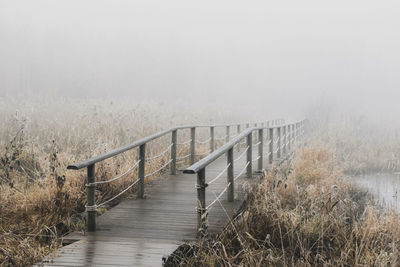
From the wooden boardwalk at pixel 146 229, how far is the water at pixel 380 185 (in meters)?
4.23

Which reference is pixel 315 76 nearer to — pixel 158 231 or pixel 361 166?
pixel 361 166

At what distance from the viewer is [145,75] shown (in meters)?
47.7

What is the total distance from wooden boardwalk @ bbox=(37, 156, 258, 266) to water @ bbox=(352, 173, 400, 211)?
13.9 ft

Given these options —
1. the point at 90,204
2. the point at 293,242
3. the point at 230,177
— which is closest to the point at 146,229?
the point at 90,204

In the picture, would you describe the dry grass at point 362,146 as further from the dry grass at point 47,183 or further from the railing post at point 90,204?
the railing post at point 90,204

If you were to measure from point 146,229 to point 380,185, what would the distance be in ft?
29.3

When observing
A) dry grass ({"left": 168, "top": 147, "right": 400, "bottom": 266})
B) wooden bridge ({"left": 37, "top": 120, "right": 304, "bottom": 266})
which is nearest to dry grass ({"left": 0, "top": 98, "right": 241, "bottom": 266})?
wooden bridge ({"left": 37, "top": 120, "right": 304, "bottom": 266})

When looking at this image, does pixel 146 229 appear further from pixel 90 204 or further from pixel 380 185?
pixel 380 185

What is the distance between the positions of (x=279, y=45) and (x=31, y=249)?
200 ft

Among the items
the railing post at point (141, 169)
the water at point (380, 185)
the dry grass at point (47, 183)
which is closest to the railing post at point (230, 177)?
the railing post at point (141, 169)

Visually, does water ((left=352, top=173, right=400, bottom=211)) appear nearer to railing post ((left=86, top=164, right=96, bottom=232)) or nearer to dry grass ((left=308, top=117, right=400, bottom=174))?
dry grass ((left=308, top=117, right=400, bottom=174))

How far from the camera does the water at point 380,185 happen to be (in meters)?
11.9

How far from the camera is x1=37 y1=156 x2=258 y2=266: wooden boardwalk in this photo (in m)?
4.98

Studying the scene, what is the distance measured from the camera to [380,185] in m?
13.7
